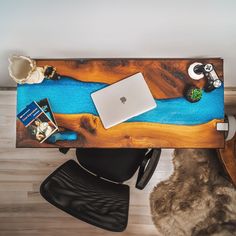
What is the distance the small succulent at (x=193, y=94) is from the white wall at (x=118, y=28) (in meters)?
0.23

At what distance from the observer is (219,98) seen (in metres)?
1.71

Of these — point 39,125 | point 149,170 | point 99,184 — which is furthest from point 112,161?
point 39,125

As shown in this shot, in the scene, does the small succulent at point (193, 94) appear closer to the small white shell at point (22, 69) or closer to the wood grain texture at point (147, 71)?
the wood grain texture at point (147, 71)

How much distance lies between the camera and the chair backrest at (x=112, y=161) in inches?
79.5

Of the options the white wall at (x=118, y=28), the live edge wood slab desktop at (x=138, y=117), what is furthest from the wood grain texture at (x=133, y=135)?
the white wall at (x=118, y=28)

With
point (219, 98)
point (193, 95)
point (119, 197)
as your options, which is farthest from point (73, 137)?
point (219, 98)

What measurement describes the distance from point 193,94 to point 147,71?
0.28m

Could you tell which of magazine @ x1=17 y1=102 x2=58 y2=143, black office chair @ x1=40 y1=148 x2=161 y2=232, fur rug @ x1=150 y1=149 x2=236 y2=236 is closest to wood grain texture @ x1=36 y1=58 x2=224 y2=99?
magazine @ x1=17 y1=102 x2=58 y2=143

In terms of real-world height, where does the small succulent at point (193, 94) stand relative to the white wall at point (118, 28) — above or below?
below

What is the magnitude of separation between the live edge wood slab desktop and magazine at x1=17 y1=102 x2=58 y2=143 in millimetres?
33

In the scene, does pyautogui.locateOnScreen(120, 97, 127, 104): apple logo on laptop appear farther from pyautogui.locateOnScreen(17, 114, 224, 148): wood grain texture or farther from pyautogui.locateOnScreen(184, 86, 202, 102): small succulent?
pyautogui.locateOnScreen(184, 86, 202, 102): small succulent

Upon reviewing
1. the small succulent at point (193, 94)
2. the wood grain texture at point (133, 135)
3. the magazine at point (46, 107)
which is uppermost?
the small succulent at point (193, 94)

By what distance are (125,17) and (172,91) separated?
481 millimetres

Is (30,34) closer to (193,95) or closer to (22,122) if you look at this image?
(22,122)
